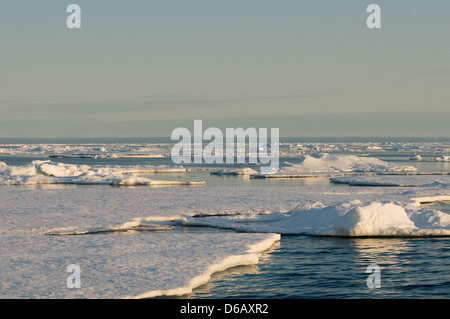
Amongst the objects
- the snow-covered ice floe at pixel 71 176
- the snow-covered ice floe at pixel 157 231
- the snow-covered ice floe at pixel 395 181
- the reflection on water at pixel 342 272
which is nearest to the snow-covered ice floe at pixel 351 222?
the snow-covered ice floe at pixel 157 231

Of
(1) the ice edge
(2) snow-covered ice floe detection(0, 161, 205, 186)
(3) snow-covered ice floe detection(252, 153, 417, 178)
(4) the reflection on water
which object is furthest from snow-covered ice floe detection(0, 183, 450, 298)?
(3) snow-covered ice floe detection(252, 153, 417, 178)

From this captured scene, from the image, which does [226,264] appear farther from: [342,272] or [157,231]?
[157,231]

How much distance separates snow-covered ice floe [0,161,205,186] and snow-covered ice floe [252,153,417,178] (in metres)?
10.4

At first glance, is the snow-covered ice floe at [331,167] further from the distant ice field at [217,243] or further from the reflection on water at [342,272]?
the reflection on water at [342,272]

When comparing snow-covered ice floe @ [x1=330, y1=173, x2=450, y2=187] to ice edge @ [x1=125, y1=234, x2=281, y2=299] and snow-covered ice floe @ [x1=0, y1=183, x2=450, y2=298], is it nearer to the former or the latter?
snow-covered ice floe @ [x1=0, y1=183, x2=450, y2=298]

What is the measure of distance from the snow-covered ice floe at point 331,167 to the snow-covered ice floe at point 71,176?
34.2ft

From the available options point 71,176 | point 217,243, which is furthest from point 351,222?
point 71,176

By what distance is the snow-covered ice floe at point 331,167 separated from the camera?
161 feet

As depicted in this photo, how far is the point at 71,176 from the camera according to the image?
147 ft
